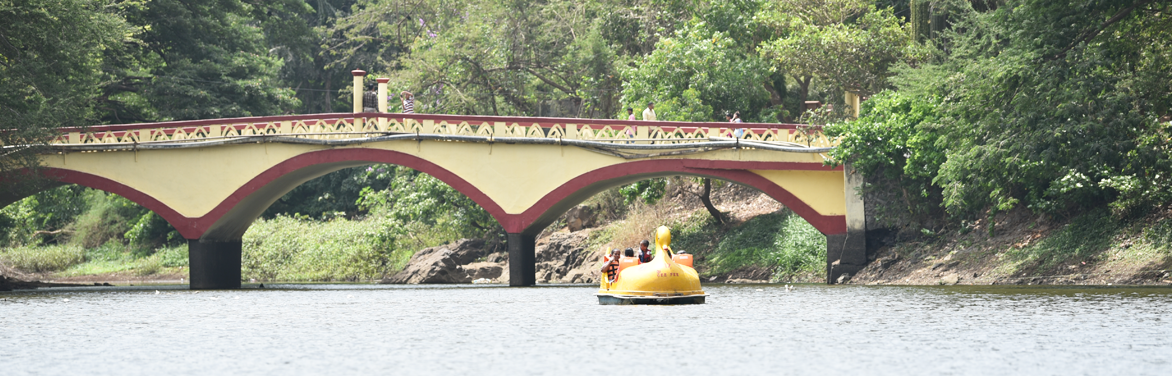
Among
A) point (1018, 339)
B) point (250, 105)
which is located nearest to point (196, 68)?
point (250, 105)

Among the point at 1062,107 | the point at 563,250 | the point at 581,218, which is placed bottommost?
the point at 563,250

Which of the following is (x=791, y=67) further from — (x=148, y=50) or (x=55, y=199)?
(x=55, y=199)

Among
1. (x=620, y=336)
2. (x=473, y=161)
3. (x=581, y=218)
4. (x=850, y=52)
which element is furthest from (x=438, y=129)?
(x=620, y=336)

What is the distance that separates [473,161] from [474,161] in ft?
0.08

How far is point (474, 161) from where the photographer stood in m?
29.3

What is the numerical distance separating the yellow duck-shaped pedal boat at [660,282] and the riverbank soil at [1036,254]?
8231 millimetres

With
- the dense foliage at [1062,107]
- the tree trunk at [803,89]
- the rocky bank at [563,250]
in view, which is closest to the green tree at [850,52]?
the tree trunk at [803,89]

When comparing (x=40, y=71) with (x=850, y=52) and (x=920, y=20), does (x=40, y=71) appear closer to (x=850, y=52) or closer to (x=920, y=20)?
(x=850, y=52)

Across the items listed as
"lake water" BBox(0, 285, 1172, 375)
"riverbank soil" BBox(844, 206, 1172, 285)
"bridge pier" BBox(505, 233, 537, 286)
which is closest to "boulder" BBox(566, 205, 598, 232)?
"bridge pier" BBox(505, 233, 537, 286)

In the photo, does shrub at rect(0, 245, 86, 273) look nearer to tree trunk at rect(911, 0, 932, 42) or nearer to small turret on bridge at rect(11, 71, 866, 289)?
small turret on bridge at rect(11, 71, 866, 289)

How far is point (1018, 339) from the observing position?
13836mm

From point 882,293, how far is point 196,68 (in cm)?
2439

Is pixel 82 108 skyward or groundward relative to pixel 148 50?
groundward

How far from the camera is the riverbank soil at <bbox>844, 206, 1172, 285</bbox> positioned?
2292 cm
